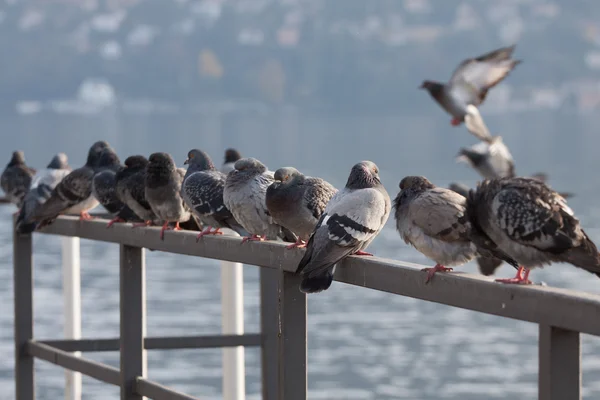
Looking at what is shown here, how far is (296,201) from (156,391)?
116 cm

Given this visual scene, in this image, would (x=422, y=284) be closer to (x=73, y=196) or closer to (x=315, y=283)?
(x=315, y=283)

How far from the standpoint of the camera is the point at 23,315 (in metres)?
7.55

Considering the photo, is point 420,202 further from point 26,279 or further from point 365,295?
point 365,295

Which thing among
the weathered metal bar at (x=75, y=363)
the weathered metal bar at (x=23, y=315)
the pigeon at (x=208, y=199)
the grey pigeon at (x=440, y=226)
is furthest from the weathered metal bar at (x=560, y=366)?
the weathered metal bar at (x=23, y=315)

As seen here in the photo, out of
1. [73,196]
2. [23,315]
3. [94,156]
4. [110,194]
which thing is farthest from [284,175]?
[94,156]

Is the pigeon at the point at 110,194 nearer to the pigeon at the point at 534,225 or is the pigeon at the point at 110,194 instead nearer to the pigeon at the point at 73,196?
the pigeon at the point at 73,196

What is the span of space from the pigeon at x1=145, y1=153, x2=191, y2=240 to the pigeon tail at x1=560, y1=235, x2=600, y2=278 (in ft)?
12.0

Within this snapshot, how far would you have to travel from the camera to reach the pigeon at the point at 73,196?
8766 mm

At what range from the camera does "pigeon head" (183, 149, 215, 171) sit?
27.0 feet

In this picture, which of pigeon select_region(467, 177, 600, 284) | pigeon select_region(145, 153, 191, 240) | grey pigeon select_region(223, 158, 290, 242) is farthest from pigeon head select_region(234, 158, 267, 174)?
pigeon select_region(467, 177, 600, 284)

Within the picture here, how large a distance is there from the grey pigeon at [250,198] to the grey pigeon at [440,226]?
132cm

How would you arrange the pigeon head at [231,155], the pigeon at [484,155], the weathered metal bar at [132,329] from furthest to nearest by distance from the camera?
the pigeon at [484,155] → the pigeon head at [231,155] → the weathered metal bar at [132,329]

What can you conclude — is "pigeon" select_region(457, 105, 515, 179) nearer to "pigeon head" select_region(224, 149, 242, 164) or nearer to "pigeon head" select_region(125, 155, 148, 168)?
"pigeon head" select_region(224, 149, 242, 164)

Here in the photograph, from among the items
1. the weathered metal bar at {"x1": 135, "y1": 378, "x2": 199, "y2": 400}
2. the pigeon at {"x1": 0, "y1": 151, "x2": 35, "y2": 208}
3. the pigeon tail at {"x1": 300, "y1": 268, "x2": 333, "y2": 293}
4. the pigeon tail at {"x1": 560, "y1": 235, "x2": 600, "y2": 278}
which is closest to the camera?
the pigeon tail at {"x1": 560, "y1": 235, "x2": 600, "y2": 278}
